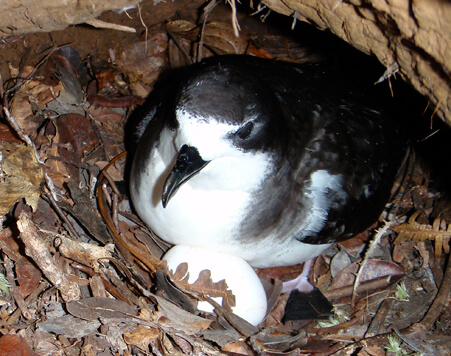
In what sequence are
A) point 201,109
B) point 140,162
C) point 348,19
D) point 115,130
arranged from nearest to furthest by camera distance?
1. point 201,109
2. point 348,19
3. point 140,162
4. point 115,130

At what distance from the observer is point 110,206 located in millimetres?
3664

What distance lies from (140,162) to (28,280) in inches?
39.2

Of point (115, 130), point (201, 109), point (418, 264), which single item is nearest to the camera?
point (201, 109)

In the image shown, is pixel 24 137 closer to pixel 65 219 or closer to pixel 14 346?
pixel 65 219

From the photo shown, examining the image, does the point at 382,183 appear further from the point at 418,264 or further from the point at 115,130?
the point at 115,130

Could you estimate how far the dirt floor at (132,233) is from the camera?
112 inches

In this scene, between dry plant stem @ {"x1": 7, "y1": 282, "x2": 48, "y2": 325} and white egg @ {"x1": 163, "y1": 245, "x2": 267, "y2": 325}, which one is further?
white egg @ {"x1": 163, "y1": 245, "x2": 267, "y2": 325}

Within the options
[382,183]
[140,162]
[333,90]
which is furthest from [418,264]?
[140,162]

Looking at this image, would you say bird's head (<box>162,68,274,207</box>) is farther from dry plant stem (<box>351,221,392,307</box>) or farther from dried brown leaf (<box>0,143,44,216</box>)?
dry plant stem (<box>351,221,392,307</box>)

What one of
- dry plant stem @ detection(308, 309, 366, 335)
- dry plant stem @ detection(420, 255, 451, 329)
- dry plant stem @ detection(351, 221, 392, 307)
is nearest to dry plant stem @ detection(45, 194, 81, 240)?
dry plant stem @ detection(308, 309, 366, 335)

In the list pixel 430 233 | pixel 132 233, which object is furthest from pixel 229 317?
pixel 430 233

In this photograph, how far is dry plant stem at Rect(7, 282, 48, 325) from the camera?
2.79 m

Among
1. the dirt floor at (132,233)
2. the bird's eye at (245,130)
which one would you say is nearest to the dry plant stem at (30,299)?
the dirt floor at (132,233)

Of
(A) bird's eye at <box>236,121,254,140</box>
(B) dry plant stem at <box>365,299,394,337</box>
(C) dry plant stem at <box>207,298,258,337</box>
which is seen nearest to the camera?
(A) bird's eye at <box>236,121,254,140</box>
